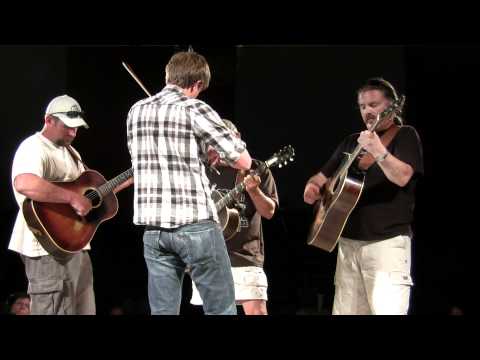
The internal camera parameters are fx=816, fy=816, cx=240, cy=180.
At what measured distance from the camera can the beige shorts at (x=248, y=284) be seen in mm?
4969

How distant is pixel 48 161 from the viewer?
16.1 feet

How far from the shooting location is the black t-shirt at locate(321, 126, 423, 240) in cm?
460

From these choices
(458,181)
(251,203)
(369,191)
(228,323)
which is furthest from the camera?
(458,181)

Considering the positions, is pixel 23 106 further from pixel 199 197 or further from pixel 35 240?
pixel 199 197

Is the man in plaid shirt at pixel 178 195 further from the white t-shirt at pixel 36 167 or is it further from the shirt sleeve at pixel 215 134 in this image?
the white t-shirt at pixel 36 167

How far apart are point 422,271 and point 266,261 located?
3.50 feet

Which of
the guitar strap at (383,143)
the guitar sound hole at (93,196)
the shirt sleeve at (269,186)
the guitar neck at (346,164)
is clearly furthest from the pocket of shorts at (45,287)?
the guitar strap at (383,143)

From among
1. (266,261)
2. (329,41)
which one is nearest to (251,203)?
(266,261)

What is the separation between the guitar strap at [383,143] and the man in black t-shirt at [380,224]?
0.02m

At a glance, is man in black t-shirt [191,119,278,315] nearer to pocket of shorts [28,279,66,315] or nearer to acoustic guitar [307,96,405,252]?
acoustic guitar [307,96,405,252]

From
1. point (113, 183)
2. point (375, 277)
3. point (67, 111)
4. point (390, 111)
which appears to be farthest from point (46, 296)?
point (390, 111)

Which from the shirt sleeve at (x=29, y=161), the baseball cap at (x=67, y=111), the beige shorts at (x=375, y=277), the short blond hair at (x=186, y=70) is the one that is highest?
the short blond hair at (x=186, y=70)

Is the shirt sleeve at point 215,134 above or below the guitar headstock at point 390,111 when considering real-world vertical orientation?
below

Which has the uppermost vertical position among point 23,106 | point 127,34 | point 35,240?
point 127,34
